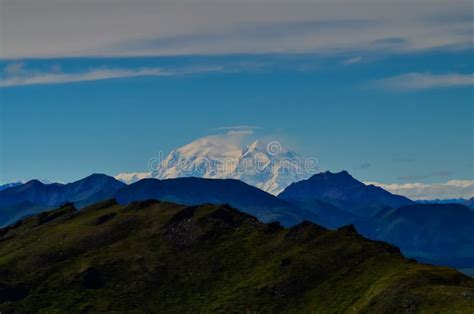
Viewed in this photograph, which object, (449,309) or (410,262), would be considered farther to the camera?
(410,262)

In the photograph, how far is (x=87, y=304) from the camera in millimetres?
194875

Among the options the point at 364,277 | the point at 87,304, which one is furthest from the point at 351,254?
the point at 87,304

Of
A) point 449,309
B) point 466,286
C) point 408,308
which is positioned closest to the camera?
point 449,309

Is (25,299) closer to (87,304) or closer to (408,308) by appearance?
(87,304)

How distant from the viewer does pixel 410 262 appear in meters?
187

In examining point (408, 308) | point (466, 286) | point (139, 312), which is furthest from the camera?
point (139, 312)

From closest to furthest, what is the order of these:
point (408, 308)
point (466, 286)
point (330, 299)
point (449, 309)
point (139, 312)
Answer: point (449, 309) → point (408, 308) → point (466, 286) → point (330, 299) → point (139, 312)

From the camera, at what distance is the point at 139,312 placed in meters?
190

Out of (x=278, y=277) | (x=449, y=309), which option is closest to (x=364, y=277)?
(x=278, y=277)

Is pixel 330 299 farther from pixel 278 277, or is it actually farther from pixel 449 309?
pixel 449 309

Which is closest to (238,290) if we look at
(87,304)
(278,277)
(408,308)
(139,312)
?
(278,277)

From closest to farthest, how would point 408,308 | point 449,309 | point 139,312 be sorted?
point 449,309 < point 408,308 < point 139,312

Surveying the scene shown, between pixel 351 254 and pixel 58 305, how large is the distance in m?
75.8

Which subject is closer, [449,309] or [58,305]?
[449,309]
